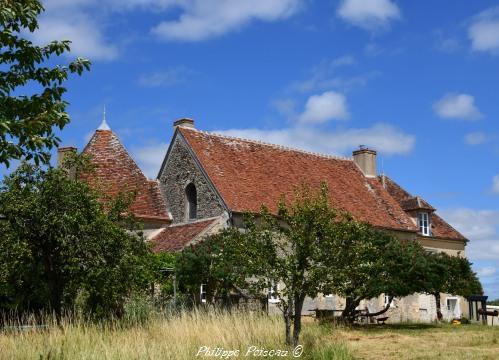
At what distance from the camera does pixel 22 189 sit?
1491 centimetres

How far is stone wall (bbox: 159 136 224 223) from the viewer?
27.2 meters

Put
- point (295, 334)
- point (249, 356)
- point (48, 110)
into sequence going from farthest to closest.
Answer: point (295, 334) → point (249, 356) → point (48, 110)

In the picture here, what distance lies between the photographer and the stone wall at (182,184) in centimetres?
2719

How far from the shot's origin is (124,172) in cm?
2908

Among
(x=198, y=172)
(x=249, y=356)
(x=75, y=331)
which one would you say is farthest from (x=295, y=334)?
(x=198, y=172)

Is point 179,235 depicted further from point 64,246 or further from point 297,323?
point 297,323

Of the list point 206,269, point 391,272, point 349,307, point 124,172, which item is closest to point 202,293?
point 206,269

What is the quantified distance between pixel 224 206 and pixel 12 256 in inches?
502

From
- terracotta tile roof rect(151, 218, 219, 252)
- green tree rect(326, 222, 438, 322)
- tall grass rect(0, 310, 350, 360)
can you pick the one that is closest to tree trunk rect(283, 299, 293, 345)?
tall grass rect(0, 310, 350, 360)

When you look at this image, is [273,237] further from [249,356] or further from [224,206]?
[224,206]

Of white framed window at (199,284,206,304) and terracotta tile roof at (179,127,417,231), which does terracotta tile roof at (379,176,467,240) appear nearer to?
terracotta tile roof at (179,127,417,231)

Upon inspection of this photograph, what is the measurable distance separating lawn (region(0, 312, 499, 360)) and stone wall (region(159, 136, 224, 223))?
11.3 meters

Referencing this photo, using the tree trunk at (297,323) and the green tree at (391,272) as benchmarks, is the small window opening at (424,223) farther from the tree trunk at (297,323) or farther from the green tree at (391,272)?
the tree trunk at (297,323)

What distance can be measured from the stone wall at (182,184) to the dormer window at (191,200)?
157 millimetres
